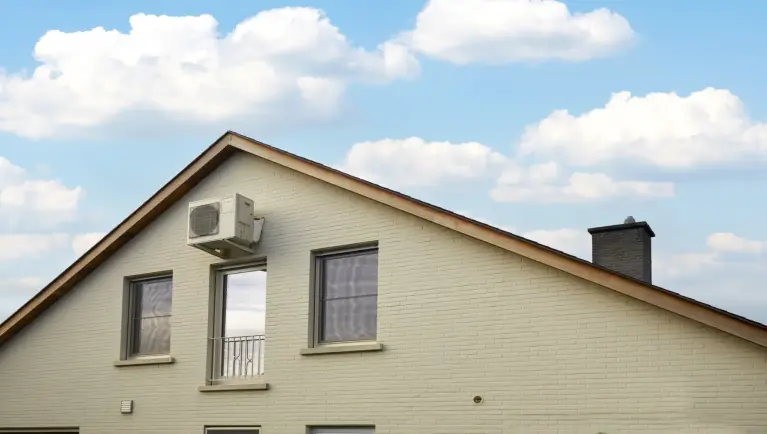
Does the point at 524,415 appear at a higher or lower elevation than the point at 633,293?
lower

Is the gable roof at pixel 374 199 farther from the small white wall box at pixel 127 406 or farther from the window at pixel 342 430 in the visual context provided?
the window at pixel 342 430

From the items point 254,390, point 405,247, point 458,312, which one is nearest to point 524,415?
point 458,312

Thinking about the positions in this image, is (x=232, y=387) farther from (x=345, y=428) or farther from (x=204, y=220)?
(x=204, y=220)

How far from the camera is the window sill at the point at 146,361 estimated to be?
16562 mm

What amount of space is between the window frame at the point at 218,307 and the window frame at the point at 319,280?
992mm

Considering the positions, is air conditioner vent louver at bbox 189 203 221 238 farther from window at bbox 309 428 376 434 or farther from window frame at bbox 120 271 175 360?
window at bbox 309 428 376 434

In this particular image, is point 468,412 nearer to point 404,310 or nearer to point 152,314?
point 404,310

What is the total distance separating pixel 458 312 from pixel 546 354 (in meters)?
1.42

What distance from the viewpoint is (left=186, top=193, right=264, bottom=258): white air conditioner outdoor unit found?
15383 mm

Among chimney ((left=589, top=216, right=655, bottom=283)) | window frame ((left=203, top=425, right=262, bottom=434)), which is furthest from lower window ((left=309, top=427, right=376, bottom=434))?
chimney ((left=589, top=216, right=655, bottom=283))

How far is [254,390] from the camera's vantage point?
Answer: 15.4m

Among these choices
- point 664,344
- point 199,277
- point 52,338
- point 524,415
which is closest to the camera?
point 664,344

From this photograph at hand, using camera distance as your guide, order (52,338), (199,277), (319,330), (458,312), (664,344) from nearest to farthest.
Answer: (664,344) < (458,312) < (319,330) < (199,277) < (52,338)

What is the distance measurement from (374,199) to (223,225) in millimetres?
2416
